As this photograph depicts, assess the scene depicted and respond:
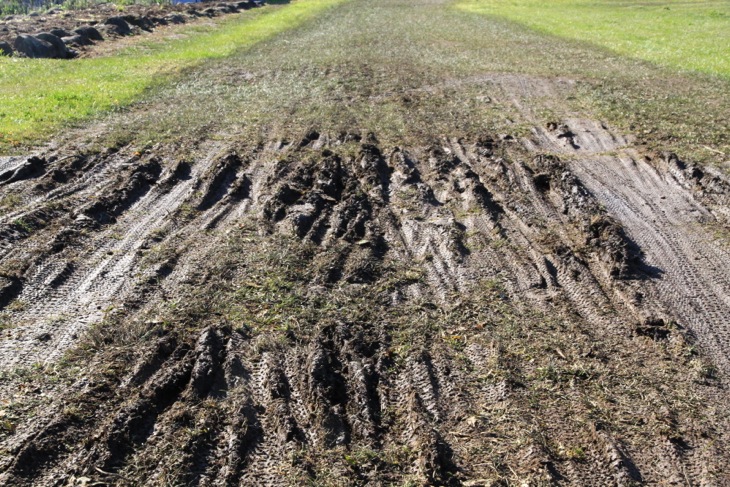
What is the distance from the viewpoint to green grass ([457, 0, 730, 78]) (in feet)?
67.8

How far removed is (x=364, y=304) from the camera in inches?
254

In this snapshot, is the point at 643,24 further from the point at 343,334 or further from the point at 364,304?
the point at 343,334

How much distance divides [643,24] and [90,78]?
86.3ft

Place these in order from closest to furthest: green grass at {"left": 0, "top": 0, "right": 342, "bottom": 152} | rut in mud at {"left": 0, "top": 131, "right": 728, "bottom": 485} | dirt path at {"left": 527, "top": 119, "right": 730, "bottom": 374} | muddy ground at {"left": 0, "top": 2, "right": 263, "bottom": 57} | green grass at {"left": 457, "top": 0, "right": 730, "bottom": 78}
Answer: rut in mud at {"left": 0, "top": 131, "right": 728, "bottom": 485}
dirt path at {"left": 527, "top": 119, "right": 730, "bottom": 374}
green grass at {"left": 0, "top": 0, "right": 342, "bottom": 152}
green grass at {"left": 457, "top": 0, "right": 730, "bottom": 78}
muddy ground at {"left": 0, "top": 2, "right": 263, "bottom": 57}

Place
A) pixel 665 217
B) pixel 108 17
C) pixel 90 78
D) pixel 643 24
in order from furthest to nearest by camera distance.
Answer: pixel 643 24
pixel 108 17
pixel 90 78
pixel 665 217

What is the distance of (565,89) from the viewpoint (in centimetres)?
1605

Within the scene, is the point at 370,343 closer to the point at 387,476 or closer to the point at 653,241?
the point at 387,476

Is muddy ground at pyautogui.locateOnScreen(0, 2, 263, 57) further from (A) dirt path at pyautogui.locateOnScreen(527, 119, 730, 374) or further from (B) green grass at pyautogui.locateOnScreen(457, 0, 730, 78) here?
(A) dirt path at pyautogui.locateOnScreen(527, 119, 730, 374)

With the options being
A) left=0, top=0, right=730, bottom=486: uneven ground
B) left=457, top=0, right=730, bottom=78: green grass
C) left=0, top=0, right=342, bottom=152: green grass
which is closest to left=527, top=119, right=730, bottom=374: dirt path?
left=0, top=0, right=730, bottom=486: uneven ground

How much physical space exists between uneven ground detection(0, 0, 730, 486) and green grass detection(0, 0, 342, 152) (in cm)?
152

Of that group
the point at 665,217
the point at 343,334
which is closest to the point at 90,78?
the point at 343,334

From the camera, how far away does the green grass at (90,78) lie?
12586mm

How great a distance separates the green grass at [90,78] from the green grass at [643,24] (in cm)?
1478

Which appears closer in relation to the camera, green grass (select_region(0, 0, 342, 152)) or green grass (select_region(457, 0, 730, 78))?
green grass (select_region(0, 0, 342, 152))
